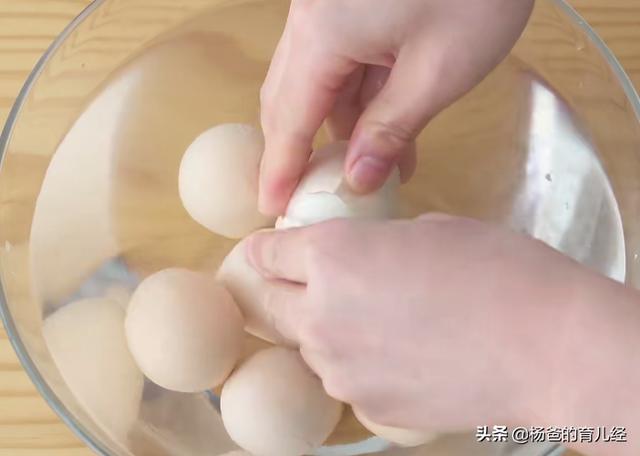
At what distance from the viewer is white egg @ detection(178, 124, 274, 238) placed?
0.92 metres

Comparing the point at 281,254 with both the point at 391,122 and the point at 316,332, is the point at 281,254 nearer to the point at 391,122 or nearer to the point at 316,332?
the point at 316,332

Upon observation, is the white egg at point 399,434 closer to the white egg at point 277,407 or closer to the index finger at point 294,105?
the white egg at point 277,407

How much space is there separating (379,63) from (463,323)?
308 millimetres

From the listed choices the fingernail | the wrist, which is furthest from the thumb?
the wrist

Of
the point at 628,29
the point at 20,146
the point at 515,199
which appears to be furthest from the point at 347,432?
the point at 628,29

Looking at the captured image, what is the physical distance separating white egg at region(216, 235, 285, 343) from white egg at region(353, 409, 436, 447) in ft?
0.43

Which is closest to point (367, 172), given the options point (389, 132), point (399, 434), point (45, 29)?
point (389, 132)

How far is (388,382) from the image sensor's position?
0.68m

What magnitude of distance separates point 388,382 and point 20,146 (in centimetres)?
55

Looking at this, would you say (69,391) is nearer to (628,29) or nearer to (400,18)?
(400,18)

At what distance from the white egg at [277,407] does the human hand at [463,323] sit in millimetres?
143

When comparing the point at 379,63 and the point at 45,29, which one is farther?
the point at 45,29

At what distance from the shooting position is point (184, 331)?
0.81 meters

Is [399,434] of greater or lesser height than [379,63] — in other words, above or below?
below
